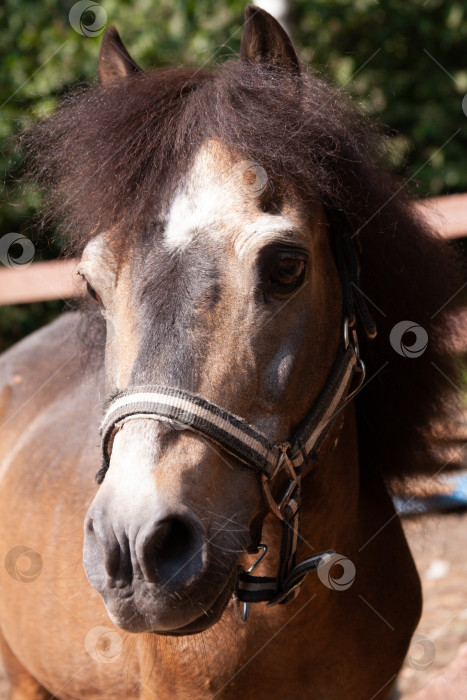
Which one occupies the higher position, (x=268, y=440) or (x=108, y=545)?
(x=268, y=440)

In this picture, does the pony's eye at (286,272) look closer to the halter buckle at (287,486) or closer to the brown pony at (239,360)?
the brown pony at (239,360)

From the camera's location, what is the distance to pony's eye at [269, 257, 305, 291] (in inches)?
68.6

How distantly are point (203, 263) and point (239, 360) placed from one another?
0.76 feet

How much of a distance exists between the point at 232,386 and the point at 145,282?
313 millimetres

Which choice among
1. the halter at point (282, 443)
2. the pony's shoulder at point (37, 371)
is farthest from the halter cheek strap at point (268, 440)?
the pony's shoulder at point (37, 371)

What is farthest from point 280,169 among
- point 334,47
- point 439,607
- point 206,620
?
point 334,47

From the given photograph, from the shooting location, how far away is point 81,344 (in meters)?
2.56

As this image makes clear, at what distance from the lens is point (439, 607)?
4590 millimetres

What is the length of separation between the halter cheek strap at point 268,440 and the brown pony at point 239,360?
1 cm

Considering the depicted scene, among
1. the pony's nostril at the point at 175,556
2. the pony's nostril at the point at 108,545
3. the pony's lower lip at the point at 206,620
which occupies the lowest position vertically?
the pony's lower lip at the point at 206,620

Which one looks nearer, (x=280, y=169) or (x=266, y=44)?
(x=280, y=169)

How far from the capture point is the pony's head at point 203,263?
1507 mm

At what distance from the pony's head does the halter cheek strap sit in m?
0.03

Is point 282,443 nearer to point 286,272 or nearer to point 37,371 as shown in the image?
point 286,272
